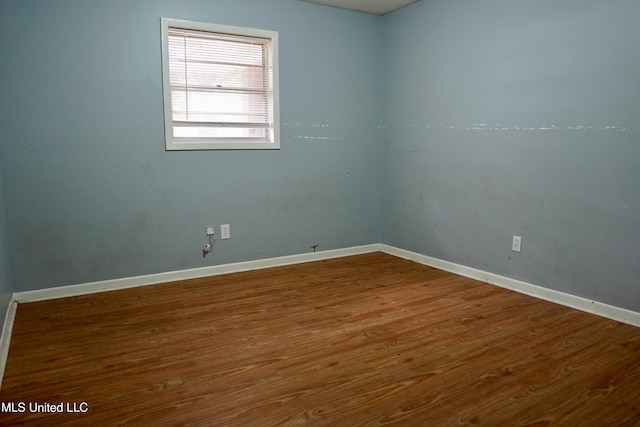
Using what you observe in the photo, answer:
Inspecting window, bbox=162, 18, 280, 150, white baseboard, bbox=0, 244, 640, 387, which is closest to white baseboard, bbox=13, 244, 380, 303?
white baseboard, bbox=0, 244, 640, 387

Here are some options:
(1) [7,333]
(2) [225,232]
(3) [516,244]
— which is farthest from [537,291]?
(1) [7,333]

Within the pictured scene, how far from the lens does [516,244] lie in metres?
3.37

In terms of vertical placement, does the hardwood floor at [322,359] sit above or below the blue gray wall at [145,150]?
below

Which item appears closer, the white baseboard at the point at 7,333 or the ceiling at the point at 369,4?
the white baseboard at the point at 7,333

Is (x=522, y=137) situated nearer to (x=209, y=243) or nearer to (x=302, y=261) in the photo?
(x=302, y=261)

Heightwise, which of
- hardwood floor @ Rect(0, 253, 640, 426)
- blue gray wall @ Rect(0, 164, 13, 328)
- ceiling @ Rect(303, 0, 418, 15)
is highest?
ceiling @ Rect(303, 0, 418, 15)

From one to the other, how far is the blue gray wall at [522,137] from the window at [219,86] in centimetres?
130

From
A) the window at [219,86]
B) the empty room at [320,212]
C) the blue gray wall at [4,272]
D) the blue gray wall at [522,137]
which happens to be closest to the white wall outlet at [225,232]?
the empty room at [320,212]

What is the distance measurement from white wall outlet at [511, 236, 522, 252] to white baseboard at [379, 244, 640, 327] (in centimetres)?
24

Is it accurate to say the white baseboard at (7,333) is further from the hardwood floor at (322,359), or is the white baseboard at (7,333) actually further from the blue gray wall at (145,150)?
the blue gray wall at (145,150)

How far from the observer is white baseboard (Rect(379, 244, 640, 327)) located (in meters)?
2.74

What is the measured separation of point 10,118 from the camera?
3.02 metres

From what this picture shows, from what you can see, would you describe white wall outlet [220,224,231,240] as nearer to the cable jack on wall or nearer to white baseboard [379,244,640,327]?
the cable jack on wall

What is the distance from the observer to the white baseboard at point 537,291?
2.74 meters
